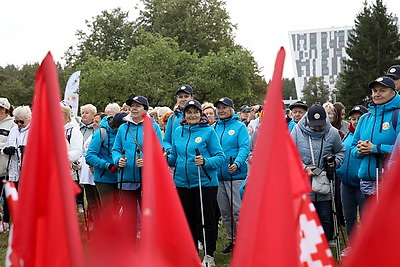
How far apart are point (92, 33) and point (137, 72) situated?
15227mm

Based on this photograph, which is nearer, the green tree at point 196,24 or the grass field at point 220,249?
the grass field at point 220,249

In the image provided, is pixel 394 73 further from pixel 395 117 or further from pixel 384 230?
pixel 384 230

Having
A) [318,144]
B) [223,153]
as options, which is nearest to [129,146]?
[223,153]

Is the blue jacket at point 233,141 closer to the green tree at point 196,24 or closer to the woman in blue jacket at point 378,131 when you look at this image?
the woman in blue jacket at point 378,131

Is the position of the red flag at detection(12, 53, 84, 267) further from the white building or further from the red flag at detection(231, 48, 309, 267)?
the white building

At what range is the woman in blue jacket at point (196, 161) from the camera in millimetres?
6156

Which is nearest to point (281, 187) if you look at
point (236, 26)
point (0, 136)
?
point (0, 136)

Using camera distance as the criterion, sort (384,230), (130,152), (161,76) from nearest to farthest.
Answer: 1. (384,230)
2. (130,152)
3. (161,76)

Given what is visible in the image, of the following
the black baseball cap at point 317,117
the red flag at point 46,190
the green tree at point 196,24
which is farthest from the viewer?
the green tree at point 196,24

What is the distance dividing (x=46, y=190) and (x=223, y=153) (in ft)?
16.5

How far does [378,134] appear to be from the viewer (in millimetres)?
5406

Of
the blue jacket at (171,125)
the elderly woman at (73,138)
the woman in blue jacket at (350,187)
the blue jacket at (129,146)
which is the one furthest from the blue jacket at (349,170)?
the elderly woman at (73,138)

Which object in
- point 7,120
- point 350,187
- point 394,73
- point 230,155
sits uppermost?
point 394,73

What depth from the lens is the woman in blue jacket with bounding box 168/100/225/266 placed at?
6.16 m
